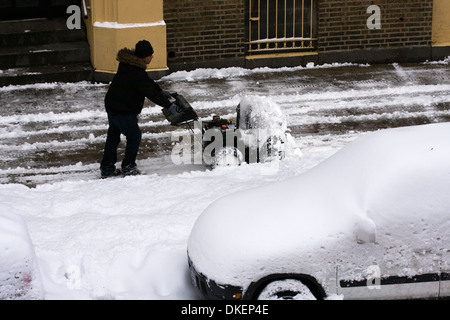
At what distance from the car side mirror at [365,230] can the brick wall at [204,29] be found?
342 inches

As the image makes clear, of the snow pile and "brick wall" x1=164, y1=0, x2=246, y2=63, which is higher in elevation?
"brick wall" x1=164, y1=0, x2=246, y2=63

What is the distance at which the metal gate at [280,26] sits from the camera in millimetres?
14906

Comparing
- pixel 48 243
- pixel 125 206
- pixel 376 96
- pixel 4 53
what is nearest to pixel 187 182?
pixel 125 206

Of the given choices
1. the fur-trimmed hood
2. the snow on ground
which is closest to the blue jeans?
the snow on ground

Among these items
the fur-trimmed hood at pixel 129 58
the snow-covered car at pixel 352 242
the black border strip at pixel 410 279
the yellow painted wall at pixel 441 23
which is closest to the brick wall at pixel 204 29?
the yellow painted wall at pixel 441 23

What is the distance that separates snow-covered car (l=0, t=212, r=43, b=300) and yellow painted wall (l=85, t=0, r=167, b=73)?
26.5 feet

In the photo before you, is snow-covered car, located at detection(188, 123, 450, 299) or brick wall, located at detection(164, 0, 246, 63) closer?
snow-covered car, located at detection(188, 123, 450, 299)

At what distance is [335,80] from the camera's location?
14320 mm

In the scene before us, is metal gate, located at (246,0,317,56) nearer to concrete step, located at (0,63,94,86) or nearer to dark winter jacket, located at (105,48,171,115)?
concrete step, located at (0,63,94,86)

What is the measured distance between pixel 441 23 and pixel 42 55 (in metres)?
7.27

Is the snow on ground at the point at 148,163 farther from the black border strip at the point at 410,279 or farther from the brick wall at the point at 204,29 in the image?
the black border strip at the point at 410,279

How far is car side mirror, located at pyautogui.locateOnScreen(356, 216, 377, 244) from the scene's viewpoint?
6293mm
